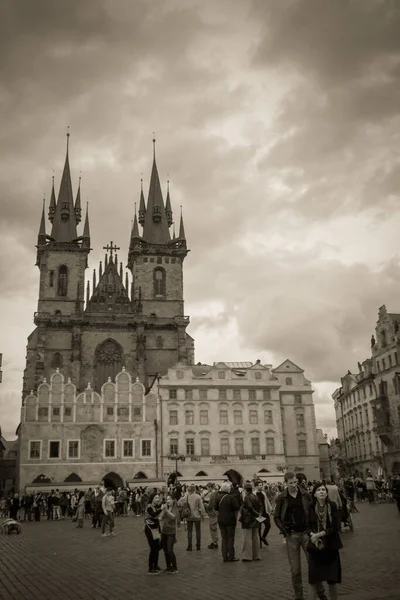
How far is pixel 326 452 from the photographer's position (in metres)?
96.9

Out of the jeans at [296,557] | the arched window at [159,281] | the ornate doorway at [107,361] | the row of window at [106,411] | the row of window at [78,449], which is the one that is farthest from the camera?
the arched window at [159,281]

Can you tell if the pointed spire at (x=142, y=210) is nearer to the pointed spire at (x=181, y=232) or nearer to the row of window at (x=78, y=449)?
the pointed spire at (x=181, y=232)

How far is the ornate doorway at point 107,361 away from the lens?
7156 centimetres

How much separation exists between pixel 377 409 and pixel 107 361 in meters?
32.0

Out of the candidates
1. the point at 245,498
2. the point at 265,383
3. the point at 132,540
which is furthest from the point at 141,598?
→ the point at 265,383

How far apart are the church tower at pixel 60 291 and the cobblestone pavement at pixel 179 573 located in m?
52.2

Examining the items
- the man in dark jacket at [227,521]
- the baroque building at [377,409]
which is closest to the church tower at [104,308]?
the baroque building at [377,409]

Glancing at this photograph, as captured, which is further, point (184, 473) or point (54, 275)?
point (54, 275)

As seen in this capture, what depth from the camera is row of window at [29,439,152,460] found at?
57231mm

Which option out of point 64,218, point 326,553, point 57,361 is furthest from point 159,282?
point 326,553

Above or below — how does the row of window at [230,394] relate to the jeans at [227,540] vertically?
above

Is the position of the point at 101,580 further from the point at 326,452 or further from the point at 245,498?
the point at 326,452

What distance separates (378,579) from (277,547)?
665 centimetres

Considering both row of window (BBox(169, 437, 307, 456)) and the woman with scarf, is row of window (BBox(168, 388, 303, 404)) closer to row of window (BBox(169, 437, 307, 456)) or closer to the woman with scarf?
row of window (BBox(169, 437, 307, 456))
